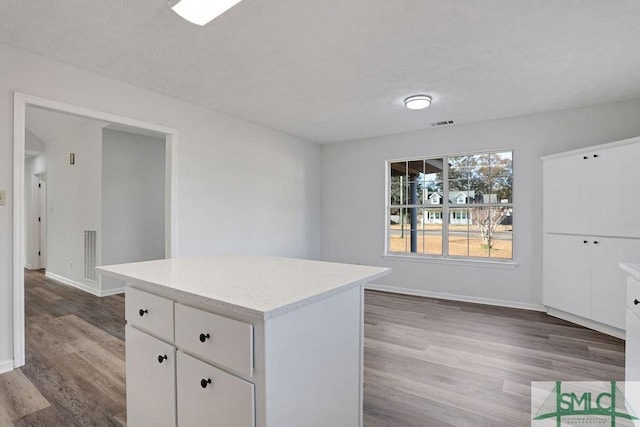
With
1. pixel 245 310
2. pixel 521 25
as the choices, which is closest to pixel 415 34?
pixel 521 25

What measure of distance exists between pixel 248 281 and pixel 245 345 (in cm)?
37

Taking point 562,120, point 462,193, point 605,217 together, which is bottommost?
point 605,217

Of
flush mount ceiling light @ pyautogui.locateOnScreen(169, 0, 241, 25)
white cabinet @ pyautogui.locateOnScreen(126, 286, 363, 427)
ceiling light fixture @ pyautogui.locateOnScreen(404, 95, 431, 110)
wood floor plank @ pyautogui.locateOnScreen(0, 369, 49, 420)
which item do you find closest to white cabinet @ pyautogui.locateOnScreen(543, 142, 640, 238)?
ceiling light fixture @ pyautogui.locateOnScreen(404, 95, 431, 110)

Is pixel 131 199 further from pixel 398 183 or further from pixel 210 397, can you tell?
pixel 210 397

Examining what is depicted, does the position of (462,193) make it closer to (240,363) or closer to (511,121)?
(511,121)

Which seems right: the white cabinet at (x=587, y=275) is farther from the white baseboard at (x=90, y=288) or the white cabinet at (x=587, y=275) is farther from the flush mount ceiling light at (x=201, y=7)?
the white baseboard at (x=90, y=288)

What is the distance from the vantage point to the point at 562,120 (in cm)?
389

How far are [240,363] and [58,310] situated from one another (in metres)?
4.11

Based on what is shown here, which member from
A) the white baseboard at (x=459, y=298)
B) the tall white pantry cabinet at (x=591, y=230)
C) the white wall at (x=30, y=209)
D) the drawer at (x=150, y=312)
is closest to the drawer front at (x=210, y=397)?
the drawer at (x=150, y=312)

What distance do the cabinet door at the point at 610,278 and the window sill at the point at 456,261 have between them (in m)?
0.92

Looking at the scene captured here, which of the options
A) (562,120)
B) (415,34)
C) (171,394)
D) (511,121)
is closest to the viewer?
(171,394)

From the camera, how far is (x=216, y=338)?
1140 mm

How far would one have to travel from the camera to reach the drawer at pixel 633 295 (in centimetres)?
162

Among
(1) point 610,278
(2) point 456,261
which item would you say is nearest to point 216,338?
(1) point 610,278
